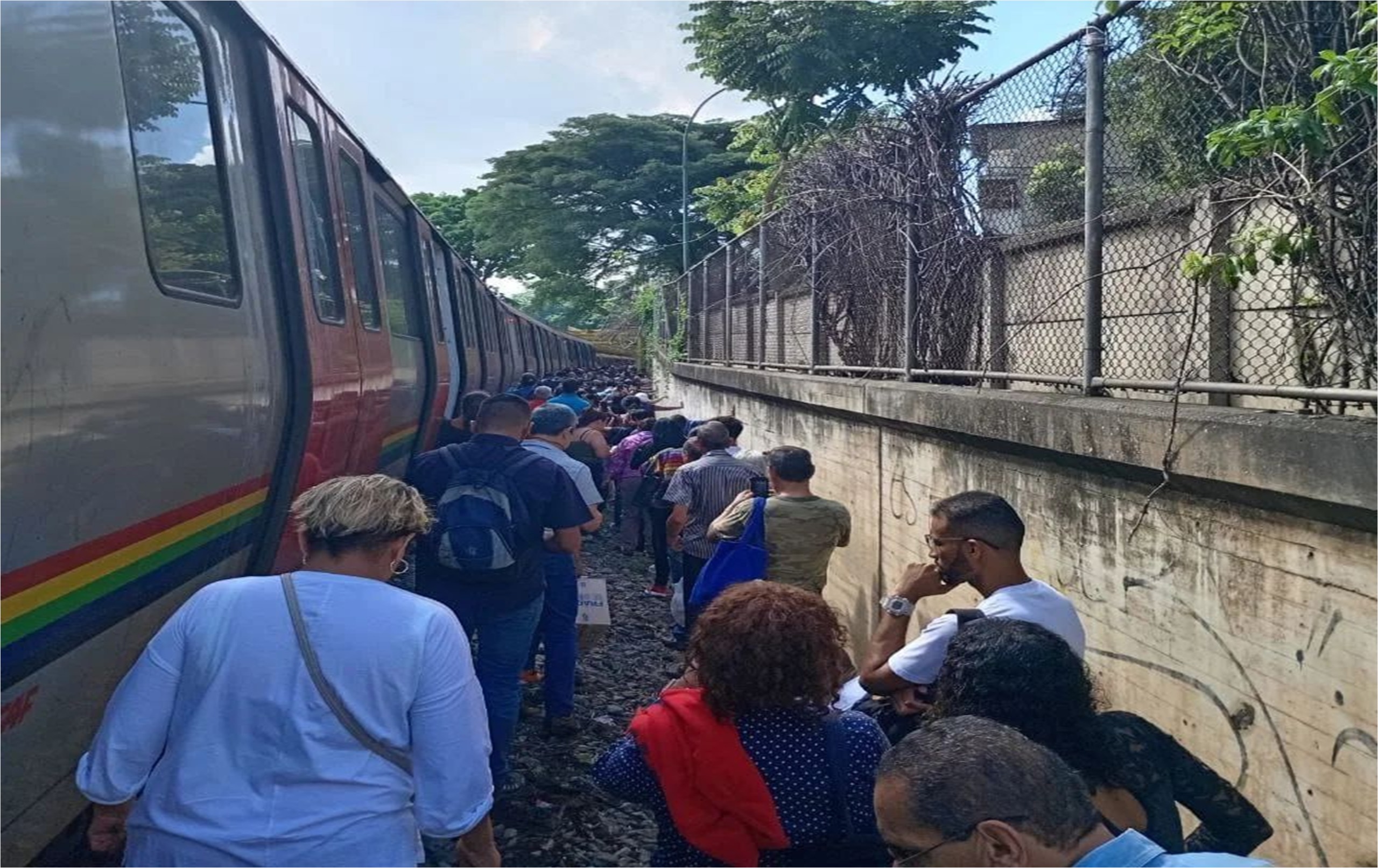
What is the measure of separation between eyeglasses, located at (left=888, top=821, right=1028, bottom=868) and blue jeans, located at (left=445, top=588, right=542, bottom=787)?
309cm

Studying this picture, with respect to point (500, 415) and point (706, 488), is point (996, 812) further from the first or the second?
point (706, 488)

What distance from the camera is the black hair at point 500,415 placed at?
481cm

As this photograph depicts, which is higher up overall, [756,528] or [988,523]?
[988,523]

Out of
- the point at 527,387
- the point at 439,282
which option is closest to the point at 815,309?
the point at 439,282

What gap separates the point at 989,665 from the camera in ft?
7.43

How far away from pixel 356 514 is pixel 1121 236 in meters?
3.02

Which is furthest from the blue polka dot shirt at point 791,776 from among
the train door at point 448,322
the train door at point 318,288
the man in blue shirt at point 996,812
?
the train door at point 448,322

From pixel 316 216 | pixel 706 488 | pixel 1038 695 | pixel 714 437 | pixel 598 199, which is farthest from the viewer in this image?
pixel 598 199

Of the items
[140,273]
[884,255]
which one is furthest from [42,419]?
[884,255]

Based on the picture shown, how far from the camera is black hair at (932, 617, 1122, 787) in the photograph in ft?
7.30

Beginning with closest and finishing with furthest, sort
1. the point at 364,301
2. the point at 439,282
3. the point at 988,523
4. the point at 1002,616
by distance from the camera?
the point at 1002,616, the point at 988,523, the point at 364,301, the point at 439,282

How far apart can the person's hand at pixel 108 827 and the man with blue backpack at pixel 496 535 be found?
79.8 inches

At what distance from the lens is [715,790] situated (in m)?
2.39

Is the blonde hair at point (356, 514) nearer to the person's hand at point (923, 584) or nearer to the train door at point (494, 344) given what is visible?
the person's hand at point (923, 584)
